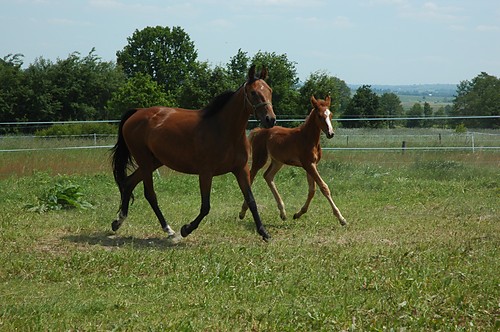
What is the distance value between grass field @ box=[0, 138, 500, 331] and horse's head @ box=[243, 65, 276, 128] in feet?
5.20

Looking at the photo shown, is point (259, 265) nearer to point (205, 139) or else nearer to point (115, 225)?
Result: point (205, 139)

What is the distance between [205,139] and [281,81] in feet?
112

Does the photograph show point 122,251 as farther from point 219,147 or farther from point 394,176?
point 394,176

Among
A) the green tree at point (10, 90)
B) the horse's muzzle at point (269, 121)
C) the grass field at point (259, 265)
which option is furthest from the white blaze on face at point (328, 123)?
the green tree at point (10, 90)

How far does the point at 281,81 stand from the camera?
43156 millimetres

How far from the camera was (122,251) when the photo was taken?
8367mm

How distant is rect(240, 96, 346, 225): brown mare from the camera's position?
448 inches

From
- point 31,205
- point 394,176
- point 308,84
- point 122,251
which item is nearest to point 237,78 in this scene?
point 308,84

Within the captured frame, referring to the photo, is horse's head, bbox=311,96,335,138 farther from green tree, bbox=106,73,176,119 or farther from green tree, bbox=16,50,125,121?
green tree, bbox=16,50,125,121

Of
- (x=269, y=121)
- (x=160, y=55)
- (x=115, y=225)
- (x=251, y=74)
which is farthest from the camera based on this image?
(x=160, y=55)

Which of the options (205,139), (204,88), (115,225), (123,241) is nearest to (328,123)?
(205,139)

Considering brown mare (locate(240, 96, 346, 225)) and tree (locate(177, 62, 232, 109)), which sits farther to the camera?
tree (locate(177, 62, 232, 109))

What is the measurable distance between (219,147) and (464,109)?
1447 inches

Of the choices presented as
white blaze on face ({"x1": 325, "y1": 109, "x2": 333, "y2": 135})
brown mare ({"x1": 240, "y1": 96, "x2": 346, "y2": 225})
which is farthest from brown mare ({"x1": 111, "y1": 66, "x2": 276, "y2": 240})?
white blaze on face ({"x1": 325, "y1": 109, "x2": 333, "y2": 135})
